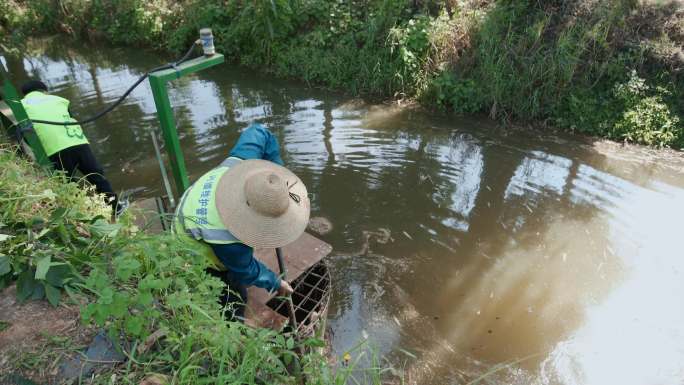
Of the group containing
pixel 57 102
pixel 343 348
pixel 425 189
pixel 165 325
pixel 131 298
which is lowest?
pixel 343 348

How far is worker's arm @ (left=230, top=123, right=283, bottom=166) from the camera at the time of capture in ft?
9.12

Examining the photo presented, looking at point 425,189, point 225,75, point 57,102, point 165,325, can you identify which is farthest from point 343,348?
point 225,75

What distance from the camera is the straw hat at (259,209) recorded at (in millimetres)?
2039

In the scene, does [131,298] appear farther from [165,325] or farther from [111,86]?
[111,86]

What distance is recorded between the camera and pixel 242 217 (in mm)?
2092

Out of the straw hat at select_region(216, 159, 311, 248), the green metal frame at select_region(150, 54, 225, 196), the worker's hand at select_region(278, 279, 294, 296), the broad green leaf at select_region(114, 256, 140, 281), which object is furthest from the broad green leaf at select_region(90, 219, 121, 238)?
the worker's hand at select_region(278, 279, 294, 296)

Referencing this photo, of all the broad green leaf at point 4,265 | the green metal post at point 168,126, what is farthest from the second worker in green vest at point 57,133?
the broad green leaf at point 4,265

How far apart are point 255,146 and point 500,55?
5212mm

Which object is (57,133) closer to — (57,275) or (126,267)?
(57,275)

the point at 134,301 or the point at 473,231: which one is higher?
the point at 134,301

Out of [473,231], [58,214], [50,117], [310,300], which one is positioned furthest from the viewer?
[473,231]

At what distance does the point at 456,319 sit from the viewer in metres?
3.57

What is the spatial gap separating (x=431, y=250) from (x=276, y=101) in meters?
4.62

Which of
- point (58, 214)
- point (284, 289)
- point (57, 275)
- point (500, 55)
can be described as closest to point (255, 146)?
point (284, 289)
